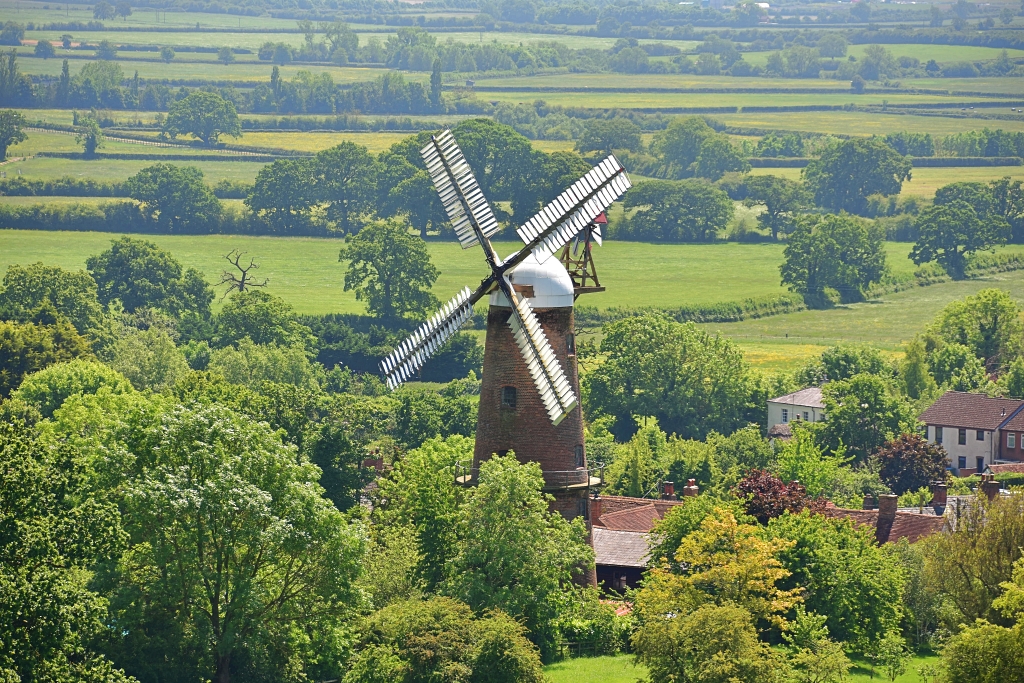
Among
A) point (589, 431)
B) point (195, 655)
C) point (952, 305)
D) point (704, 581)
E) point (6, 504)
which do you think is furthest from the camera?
point (952, 305)

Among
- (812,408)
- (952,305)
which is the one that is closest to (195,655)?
(812,408)

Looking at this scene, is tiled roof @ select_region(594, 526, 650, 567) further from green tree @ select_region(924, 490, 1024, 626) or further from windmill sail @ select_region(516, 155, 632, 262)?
windmill sail @ select_region(516, 155, 632, 262)

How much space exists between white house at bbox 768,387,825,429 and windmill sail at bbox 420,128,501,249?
55.6 metres

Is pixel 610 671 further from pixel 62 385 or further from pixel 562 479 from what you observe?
pixel 62 385

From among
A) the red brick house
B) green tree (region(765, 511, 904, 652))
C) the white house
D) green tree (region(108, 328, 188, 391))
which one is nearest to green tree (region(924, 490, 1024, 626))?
green tree (region(765, 511, 904, 652))

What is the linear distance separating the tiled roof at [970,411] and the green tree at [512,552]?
185 ft

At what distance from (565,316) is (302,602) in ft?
51.3

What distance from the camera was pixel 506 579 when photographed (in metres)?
78.0

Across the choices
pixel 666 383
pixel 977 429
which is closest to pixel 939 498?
pixel 977 429

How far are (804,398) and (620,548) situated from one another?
168 feet

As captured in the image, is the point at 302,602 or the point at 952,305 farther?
the point at 952,305

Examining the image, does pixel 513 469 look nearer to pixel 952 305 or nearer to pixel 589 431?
pixel 589 431

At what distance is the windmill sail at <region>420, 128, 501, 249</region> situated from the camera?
8525 centimetres

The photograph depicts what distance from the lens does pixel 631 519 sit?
97.8 metres
